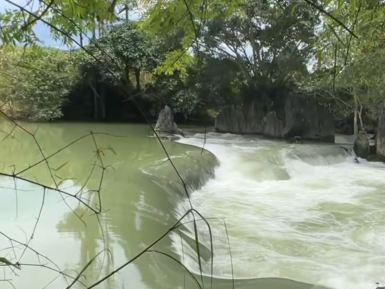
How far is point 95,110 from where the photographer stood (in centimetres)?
1739

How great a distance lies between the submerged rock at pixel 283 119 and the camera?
14.2 m

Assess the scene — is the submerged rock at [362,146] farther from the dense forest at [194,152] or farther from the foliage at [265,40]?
the foliage at [265,40]

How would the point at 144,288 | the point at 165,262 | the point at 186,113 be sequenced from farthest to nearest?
the point at 186,113 → the point at 165,262 → the point at 144,288

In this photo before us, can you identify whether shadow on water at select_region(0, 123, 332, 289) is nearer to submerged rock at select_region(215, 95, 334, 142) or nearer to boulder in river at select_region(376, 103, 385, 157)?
boulder in river at select_region(376, 103, 385, 157)

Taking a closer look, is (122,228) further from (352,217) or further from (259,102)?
(259,102)

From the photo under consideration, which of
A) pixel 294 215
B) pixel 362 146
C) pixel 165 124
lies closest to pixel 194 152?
pixel 294 215

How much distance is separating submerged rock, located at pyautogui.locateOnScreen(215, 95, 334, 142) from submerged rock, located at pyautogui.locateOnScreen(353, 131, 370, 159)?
2171 mm

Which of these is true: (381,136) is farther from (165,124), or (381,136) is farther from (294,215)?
(294,215)

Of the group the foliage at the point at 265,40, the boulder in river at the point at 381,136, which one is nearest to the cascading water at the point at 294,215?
the boulder in river at the point at 381,136

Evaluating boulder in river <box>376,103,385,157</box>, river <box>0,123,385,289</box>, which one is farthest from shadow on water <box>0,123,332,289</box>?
boulder in river <box>376,103,385,157</box>

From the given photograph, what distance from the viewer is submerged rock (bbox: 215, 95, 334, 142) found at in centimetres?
1422

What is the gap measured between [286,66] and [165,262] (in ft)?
34.6

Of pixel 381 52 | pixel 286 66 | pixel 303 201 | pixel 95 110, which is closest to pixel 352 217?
pixel 303 201

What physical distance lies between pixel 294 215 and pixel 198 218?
146 centimetres
